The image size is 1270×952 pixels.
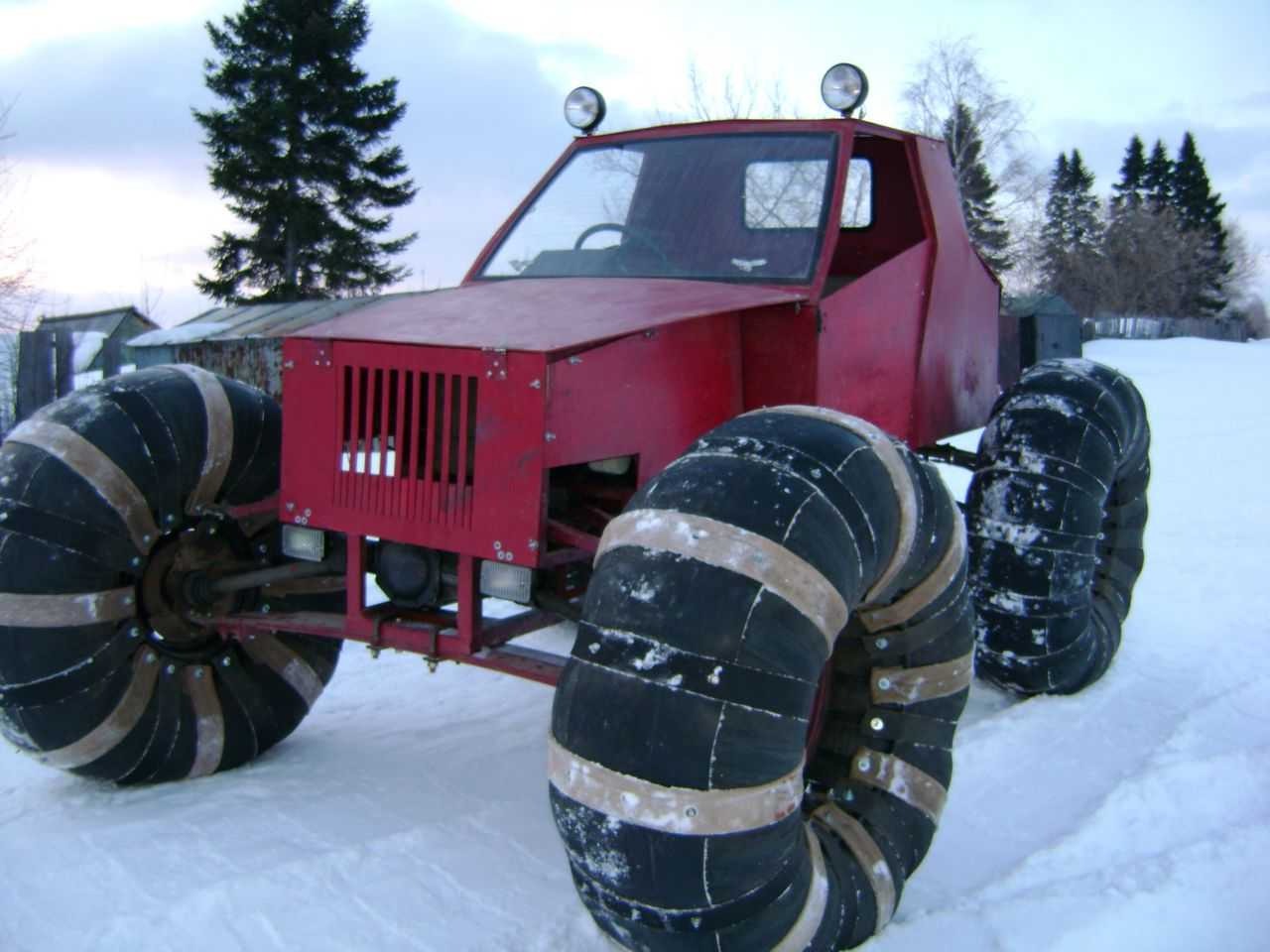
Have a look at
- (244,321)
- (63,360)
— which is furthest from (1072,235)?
(63,360)

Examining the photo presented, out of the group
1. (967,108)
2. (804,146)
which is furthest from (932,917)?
(967,108)

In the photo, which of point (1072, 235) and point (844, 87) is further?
point (1072, 235)

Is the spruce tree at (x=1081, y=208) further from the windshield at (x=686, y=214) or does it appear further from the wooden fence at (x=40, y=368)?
the windshield at (x=686, y=214)

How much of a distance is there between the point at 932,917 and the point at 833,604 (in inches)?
45.6

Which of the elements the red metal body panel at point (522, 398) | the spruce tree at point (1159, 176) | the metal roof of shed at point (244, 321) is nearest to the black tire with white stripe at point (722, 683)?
the red metal body panel at point (522, 398)

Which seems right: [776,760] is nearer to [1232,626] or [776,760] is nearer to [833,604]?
[833,604]

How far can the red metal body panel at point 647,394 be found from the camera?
3012 millimetres

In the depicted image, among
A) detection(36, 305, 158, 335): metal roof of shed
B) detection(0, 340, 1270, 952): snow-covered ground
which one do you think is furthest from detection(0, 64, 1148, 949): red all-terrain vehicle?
detection(36, 305, 158, 335): metal roof of shed

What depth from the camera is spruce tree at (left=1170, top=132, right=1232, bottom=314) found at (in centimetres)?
6269

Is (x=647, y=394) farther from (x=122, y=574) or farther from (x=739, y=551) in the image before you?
(x=122, y=574)

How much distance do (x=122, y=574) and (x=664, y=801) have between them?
2325 mm

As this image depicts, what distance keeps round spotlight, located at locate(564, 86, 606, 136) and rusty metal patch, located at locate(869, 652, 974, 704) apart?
2.85 meters

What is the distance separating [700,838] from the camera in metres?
2.24

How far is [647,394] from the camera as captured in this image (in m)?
3.28
